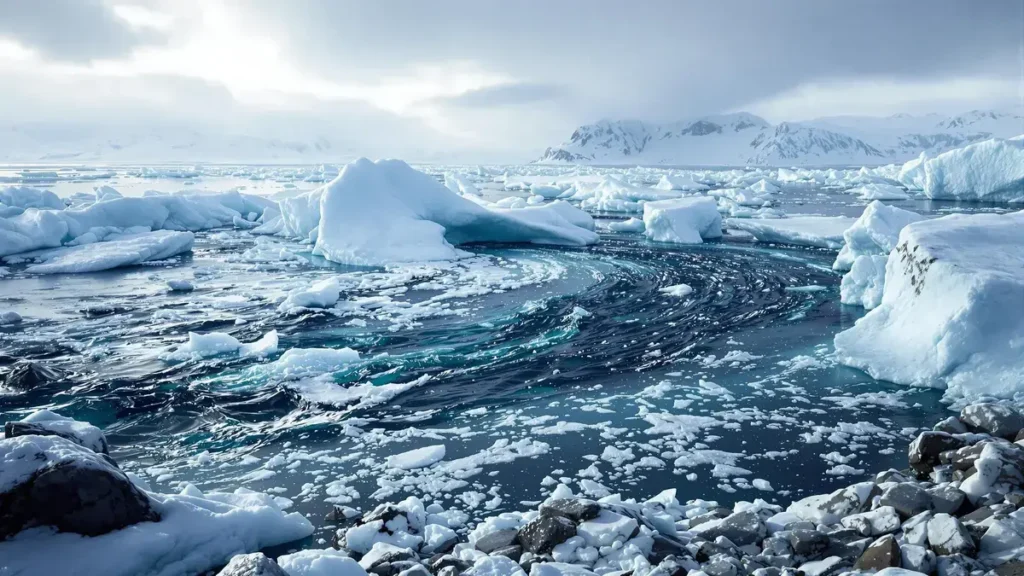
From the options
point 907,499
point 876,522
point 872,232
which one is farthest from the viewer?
point 872,232

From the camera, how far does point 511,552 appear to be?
438 cm

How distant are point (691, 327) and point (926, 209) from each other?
22.4m

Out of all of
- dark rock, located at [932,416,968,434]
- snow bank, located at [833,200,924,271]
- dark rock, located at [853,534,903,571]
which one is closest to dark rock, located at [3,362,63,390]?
dark rock, located at [853,534,903,571]

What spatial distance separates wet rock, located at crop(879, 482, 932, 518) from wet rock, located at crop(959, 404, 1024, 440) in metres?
1.93

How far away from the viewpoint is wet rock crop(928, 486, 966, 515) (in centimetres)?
451

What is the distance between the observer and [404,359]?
912 centimetres

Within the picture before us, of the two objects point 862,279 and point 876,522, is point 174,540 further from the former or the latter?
point 862,279

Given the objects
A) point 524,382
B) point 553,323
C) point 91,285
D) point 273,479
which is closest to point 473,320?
point 553,323

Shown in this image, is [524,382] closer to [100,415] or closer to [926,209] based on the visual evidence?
[100,415]

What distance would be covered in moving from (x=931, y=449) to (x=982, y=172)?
99.4 feet

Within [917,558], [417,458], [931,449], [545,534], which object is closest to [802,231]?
[931,449]

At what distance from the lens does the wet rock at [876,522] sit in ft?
14.2

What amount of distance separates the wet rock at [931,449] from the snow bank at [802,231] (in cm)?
1403

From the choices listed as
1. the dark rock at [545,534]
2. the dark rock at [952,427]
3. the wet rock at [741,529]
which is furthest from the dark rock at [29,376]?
the dark rock at [952,427]
